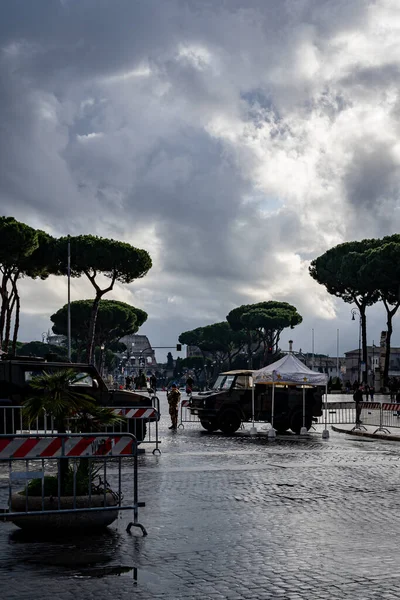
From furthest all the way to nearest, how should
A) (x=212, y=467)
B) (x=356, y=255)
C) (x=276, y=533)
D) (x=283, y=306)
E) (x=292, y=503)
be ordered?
1. (x=283, y=306)
2. (x=356, y=255)
3. (x=212, y=467)
4. (x=292, y=503)
5. (x=276, y=533)

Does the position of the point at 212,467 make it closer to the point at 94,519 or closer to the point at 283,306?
the point at 94,519

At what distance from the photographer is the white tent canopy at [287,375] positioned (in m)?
25.3

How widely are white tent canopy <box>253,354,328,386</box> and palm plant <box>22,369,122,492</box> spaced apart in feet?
50.7

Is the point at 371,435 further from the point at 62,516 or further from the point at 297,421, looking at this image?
the point at 62,516

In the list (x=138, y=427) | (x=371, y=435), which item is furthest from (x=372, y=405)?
(x=138, y=427)

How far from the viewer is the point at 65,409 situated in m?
9.48

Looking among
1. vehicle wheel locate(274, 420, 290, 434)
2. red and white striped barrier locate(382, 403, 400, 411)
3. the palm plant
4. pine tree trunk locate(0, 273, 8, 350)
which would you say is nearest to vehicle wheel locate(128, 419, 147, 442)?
vehicle wheel locate(274, 420, 290, 434)

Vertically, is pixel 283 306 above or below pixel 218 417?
above

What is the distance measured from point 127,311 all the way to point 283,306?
80.0ft

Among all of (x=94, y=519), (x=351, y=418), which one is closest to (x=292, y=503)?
(x=94, y=519)

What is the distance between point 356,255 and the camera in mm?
75500

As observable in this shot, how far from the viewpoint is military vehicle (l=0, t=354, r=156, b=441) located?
1920cm

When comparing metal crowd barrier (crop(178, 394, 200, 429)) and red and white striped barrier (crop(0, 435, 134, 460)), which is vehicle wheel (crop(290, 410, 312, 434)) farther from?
red and white striped barrier (crop(0, 435, 134, 460))

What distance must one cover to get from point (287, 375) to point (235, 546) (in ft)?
56.5
